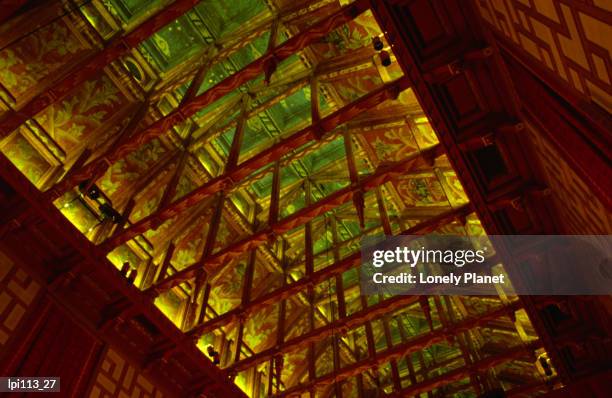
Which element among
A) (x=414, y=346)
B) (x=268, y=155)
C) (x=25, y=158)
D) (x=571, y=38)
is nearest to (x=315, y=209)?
(x=268, y=155)

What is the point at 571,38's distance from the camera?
345 cm

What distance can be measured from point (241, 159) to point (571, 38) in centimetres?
896

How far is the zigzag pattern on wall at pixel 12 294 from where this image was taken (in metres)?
7.94

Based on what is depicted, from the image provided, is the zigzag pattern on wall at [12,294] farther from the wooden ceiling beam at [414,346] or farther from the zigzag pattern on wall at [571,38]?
the zigzag pattern on wall at [571,38]

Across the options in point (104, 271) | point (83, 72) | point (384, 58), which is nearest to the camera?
point (384, 58)

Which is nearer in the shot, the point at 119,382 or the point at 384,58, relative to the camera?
the point at 384,58

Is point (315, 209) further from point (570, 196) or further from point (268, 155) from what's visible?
point (570, 196)

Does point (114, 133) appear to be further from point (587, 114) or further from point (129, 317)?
point (587, 114)

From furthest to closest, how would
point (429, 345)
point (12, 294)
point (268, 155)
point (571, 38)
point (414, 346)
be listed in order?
1. point (429, 345)
2. point (414, 346)
3. point (268, 155)
4. point (12, 294)
5. point (571, 38)

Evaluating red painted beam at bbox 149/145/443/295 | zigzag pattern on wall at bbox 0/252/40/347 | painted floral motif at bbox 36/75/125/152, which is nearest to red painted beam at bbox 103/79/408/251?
red painted beam at bbox 149/145/443/295

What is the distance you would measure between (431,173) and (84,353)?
734 cm

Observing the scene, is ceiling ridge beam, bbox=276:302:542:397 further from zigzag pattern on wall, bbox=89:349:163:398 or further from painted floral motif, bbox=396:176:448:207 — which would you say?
painted floral motif, bbox=396:176:448:207

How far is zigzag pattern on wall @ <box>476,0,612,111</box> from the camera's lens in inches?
119

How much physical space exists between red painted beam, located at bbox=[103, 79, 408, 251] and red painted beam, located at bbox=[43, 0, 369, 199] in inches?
43.4
